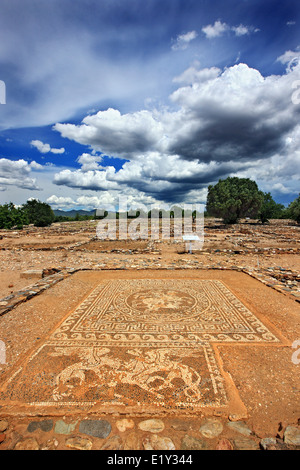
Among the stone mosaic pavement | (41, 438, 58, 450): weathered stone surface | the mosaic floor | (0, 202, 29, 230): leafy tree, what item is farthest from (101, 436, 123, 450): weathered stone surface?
(0, 202, 29, 230): leafy tree

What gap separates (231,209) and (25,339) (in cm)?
3025

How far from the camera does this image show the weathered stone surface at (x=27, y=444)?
2004mm

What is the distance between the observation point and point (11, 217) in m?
29.5

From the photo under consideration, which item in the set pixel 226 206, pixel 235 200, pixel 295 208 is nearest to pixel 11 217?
pixel 226 206

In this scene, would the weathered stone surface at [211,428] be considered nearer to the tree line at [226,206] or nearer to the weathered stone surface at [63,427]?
the weathered stone surface at [63,427]

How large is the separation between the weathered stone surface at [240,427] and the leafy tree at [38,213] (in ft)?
122

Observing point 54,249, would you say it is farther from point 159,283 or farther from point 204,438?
point 204,438

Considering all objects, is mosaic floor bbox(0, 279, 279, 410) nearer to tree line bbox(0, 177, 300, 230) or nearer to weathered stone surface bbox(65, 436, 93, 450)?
weathered stone surface bbox(65, 436, 93, 450)

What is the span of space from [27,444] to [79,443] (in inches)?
20.1

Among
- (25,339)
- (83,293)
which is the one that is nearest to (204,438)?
(25,339)

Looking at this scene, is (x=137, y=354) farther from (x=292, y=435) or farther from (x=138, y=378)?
(x=292, y=435)

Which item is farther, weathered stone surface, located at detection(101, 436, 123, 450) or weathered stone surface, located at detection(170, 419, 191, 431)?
weathered stone surface, located at detection(170, 419, 191, 431)

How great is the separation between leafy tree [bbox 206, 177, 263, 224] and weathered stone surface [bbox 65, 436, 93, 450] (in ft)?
95.6

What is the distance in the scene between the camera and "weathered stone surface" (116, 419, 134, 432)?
7.13 ft
